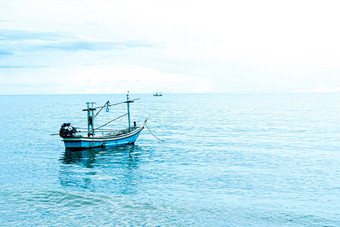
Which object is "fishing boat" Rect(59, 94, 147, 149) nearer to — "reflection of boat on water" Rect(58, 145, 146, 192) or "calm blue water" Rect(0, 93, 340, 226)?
"reflection of boat on water" Rect(58, 145, 146, 192)

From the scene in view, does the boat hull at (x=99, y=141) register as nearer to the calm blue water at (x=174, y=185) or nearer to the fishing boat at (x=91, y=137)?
the fishing boat at (x=91, y=137)

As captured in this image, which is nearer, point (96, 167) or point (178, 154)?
point (96, 167)

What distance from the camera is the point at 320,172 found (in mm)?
33188

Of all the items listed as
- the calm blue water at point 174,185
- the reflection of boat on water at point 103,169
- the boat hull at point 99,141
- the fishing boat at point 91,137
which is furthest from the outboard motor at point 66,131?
the calm blue water at point 174,185

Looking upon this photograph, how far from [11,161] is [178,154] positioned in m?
20.4

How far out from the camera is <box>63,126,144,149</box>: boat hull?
45719 mm

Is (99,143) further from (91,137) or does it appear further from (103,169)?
(103,169)

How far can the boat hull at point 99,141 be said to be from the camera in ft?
150

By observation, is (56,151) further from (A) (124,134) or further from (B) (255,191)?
(B) (255,191)

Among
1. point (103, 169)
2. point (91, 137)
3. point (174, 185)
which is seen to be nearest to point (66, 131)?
point (91, 137)

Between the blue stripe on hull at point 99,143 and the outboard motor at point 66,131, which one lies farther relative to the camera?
the blue stripe on hull at point 99,143

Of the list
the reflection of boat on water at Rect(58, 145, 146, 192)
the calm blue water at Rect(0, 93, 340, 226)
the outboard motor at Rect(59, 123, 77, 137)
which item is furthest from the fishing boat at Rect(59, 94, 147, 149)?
the calm blue water at Rect(0, 93, 340, 226)

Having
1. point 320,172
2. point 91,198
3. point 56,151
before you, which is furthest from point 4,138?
point 320,172

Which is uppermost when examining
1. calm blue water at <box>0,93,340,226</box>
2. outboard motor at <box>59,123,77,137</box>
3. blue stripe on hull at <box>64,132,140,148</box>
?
outboard motor at <box>59,123,77,137</box>
